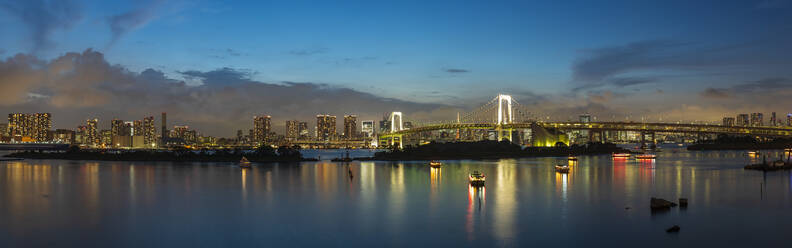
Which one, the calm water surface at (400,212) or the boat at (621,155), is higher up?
the boat at (621,155)

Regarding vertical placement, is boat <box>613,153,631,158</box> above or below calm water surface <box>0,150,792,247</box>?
above

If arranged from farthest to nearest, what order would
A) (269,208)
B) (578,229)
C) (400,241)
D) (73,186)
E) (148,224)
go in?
(73,186)
(269,208)
(148,224)
(578,229)
(400,241)

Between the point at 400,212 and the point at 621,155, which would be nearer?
the point at 400,212

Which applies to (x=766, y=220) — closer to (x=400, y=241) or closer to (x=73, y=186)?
(x=400, y=241)

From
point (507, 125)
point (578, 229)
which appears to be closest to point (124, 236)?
point (578, 229)

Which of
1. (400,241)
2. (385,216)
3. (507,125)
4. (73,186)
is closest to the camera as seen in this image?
(400,241)

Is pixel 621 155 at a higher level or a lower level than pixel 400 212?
higher

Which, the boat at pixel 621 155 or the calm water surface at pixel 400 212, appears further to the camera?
the boat at pixel 621 155

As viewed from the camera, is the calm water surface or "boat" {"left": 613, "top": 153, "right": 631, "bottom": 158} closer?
the calm water surface
